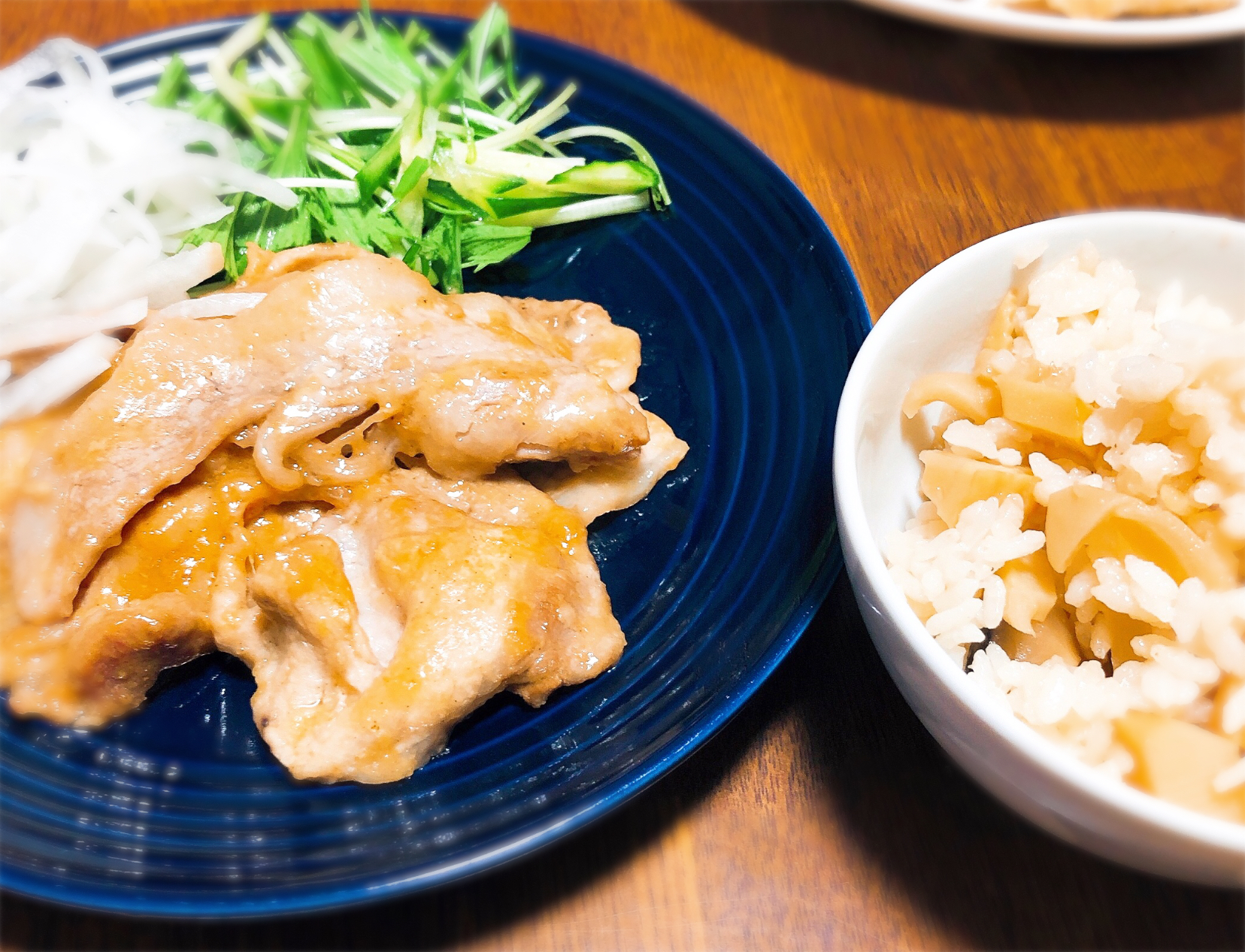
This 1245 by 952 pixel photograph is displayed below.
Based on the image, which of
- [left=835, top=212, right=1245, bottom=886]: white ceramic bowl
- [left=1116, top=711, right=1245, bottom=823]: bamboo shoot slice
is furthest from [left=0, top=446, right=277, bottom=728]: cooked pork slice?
[left=1116, top=711, right=1245, bottom=823]: bamboo shoot slice

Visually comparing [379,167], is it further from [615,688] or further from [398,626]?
[615,688]

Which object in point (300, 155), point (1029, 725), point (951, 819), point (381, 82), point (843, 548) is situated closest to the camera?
point (1029, 725)

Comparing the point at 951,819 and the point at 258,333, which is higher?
the point at 258,333

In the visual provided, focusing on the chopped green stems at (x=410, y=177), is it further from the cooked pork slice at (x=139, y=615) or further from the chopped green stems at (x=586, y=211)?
the cooked pork slice at (x=139, y=615)

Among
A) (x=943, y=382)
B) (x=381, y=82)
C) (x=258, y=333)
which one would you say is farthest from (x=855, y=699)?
(x=381, y=82)

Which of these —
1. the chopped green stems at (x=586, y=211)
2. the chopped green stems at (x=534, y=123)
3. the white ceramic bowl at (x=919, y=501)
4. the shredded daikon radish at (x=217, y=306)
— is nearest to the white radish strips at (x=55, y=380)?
the shredded daikon radish at (x=217, y=306)

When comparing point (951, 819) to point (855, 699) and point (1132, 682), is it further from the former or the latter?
point (1132, 682)
